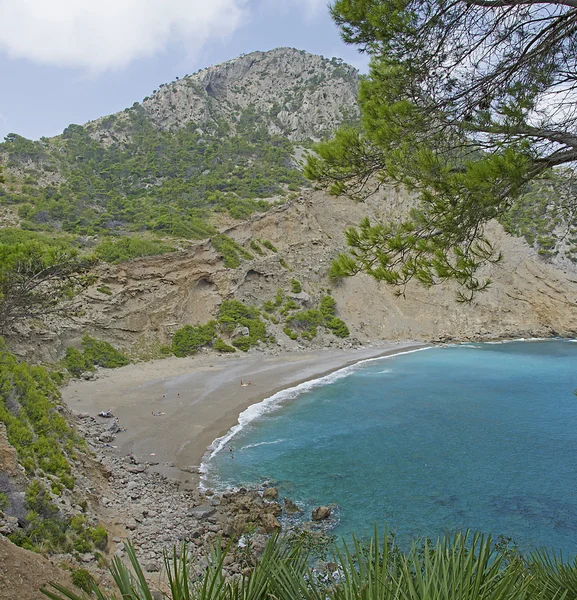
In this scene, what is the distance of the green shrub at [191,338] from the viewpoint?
1122 inches

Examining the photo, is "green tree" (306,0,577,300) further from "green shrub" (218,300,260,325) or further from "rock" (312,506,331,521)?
"green shrub" (218,300,260,325)

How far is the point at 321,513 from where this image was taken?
32.9ft

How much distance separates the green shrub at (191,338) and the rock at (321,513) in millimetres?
19574

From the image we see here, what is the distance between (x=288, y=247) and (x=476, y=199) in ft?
118

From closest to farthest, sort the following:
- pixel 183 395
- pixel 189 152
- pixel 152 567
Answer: pixel 152 567 → pixel 183 395 → pixel 189 152

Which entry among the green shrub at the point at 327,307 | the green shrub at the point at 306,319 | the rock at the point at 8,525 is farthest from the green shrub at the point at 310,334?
the rock at the point at 8,525

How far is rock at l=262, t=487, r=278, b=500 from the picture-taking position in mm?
11005

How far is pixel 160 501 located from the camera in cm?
1062

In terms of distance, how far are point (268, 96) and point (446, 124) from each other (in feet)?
272

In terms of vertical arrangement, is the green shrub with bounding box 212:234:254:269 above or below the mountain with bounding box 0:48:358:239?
below

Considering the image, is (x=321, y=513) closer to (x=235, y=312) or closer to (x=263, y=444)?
Result: (x=263, y=444)

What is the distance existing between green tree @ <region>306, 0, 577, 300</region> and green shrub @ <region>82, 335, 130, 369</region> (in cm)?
2234

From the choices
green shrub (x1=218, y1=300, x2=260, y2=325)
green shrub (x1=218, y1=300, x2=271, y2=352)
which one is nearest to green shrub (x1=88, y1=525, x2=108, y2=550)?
green shrub (x1=218, y1=300, x2=271, y2=352)

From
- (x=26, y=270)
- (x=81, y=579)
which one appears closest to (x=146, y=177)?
(x=26, y=270)
